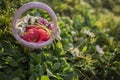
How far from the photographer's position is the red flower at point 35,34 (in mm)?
3568

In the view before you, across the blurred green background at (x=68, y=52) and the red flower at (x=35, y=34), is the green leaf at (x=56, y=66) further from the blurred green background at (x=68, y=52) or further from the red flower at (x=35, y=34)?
the red flower at (x=35, y=34)

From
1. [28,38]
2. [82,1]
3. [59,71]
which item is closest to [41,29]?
[28,38]

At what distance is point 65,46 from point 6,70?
0.94 metres

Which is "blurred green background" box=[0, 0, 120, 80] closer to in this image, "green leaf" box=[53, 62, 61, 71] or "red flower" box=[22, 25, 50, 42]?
"green leaf" box=[53, 62, 61, 71]

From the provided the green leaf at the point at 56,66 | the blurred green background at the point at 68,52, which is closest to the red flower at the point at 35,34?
the blurred green background at the point at 68,52

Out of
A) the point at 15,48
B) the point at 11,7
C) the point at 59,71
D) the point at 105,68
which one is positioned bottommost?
the point at 105,68

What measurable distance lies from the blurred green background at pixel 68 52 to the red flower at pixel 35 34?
131mm

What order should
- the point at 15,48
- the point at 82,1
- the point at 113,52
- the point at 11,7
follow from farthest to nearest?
the point at 82,1
the point at 113,52
the point at 11,7
the point at 15,48

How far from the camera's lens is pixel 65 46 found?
13.4 feet

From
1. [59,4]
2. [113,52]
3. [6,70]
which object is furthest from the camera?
[59,4]

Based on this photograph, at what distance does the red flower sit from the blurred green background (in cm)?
13

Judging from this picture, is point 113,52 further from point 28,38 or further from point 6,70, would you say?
point 6,70

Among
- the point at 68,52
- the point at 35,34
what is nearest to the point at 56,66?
the point at 35,34

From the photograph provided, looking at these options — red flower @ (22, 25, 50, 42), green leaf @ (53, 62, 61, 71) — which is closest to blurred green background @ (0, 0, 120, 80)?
green leaf @ (53, 62, 61, 71)
